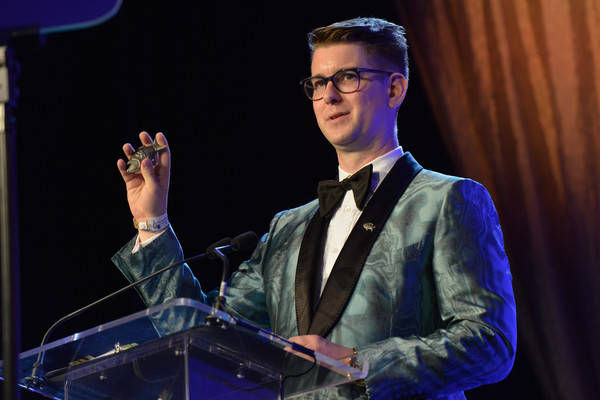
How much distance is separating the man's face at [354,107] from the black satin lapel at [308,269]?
0.26 meters

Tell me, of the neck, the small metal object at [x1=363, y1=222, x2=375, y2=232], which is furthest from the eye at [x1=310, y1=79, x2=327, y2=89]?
the small metal object at [x1=363, y1=222, x2=375, y2=232]

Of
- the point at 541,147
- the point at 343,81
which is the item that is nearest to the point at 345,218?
the point at 343,81

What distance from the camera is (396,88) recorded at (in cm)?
255

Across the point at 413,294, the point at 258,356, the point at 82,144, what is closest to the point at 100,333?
the point at 258,356

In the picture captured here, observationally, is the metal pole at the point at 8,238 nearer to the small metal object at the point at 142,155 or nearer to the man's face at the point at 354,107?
the small metal object at the point at 142,155

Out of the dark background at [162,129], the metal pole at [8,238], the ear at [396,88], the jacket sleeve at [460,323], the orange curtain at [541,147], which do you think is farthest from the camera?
the dark background at [162,129]

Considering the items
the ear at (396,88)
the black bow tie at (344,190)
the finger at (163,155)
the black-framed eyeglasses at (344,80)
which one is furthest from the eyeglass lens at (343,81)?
the finger at (163,155)

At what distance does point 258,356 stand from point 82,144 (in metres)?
2.58

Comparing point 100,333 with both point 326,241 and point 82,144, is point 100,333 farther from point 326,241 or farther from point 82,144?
point 82,144

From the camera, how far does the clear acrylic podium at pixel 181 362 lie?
1534 millimetres

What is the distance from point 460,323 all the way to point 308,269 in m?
0.47

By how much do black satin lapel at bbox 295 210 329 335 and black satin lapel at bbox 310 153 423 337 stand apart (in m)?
0.04

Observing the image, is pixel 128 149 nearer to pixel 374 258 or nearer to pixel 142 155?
pixel 142 155

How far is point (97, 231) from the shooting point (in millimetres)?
3914
